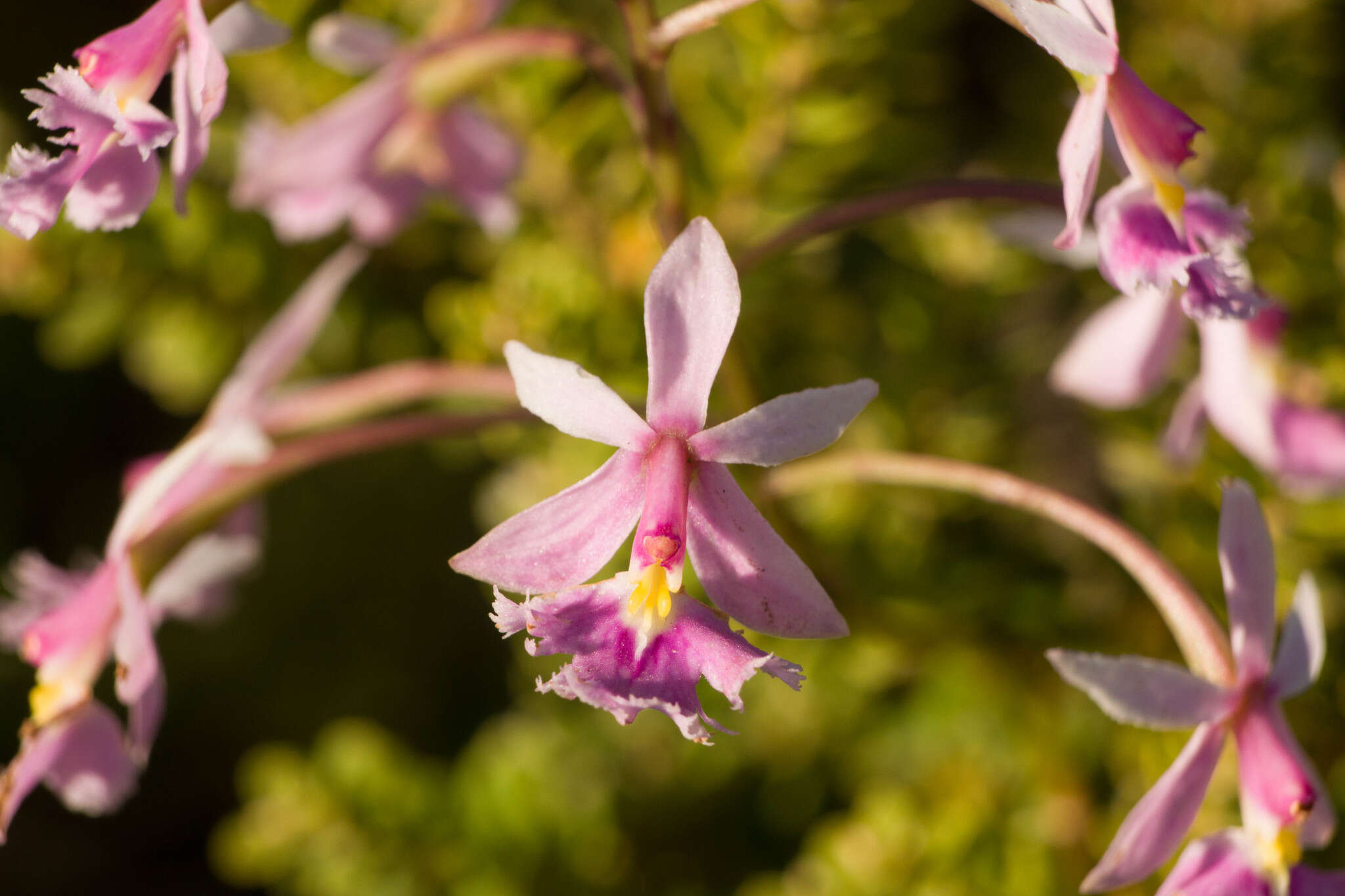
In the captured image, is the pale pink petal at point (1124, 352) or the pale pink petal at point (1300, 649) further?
the pale pink petal at point (1124, 352)

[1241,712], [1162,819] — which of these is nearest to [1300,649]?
[1241,712]

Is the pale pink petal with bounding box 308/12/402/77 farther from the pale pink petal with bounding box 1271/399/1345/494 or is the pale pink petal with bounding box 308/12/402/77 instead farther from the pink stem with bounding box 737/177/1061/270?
the pale pink petal with bounding box 1271/399/1345/494

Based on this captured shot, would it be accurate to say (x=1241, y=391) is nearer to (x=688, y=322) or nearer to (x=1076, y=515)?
(x=1076, y=515)

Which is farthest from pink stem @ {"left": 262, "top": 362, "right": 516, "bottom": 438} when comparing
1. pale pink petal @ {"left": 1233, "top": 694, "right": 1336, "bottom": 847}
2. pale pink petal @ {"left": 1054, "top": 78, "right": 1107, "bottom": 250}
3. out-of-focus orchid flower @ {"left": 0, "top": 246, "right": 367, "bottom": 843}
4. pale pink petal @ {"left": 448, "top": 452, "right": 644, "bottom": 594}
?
pale pink petal @ {"left": 1233, "top": 694, "right": 1336, "bottom": 847}

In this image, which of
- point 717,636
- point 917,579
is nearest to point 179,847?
point 917,579

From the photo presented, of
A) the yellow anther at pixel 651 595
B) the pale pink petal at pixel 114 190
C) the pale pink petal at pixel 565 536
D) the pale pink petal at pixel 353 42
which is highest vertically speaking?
the pale pink petal at pixel 114 190

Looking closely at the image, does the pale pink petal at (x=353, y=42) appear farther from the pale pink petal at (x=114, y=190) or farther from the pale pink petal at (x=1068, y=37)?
the pale pink petal at (x=1068, y=37)

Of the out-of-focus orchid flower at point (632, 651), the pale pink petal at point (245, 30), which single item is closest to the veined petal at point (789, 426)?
the out-of-focus orchid flower at point (632, 651)

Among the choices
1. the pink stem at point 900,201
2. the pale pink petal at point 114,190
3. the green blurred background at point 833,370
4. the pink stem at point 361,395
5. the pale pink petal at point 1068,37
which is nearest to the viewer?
the pale pink petal at point 1068,37
